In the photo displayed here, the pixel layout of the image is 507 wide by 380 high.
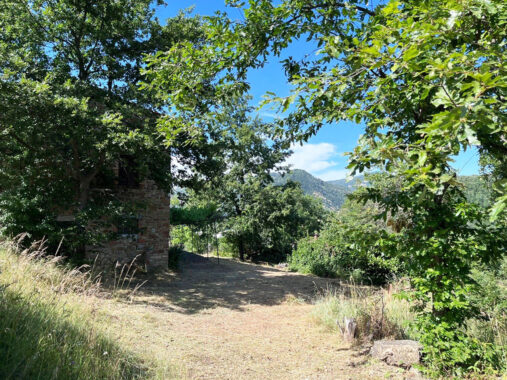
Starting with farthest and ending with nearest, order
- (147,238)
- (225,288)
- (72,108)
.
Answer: (147,238) → (225,288) → (72,108)

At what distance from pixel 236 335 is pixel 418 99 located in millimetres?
4739

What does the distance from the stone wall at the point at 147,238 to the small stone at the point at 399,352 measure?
8.76 metres

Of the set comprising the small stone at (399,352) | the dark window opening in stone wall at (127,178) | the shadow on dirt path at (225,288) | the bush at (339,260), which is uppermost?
the dark window opening in stone wall at (127,178)

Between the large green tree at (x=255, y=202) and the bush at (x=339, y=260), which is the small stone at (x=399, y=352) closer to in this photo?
the bush at (x=339, y=260)

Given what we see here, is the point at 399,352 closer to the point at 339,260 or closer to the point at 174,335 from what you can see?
the point at 174,335

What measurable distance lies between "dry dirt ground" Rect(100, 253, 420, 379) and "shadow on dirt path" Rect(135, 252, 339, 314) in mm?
29

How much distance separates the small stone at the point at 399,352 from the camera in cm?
381

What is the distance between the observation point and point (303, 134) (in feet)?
14.3

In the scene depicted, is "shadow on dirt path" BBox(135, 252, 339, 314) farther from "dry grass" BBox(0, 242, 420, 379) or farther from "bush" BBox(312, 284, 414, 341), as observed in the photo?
"bush" BBox(312, 284, 414, 341)

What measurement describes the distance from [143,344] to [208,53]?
4000 millimetres

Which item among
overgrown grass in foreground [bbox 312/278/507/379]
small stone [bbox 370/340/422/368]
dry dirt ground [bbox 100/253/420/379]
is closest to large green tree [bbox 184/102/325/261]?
dry dirt ground [bbox 100/253/420/379]

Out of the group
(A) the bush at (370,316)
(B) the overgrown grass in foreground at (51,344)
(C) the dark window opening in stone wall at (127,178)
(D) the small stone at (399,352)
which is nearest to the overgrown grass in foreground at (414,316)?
(A) the bush at (370,316)

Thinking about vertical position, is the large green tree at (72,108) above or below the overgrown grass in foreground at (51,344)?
above

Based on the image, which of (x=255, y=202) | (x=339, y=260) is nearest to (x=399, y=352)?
(x=339, y=260)
